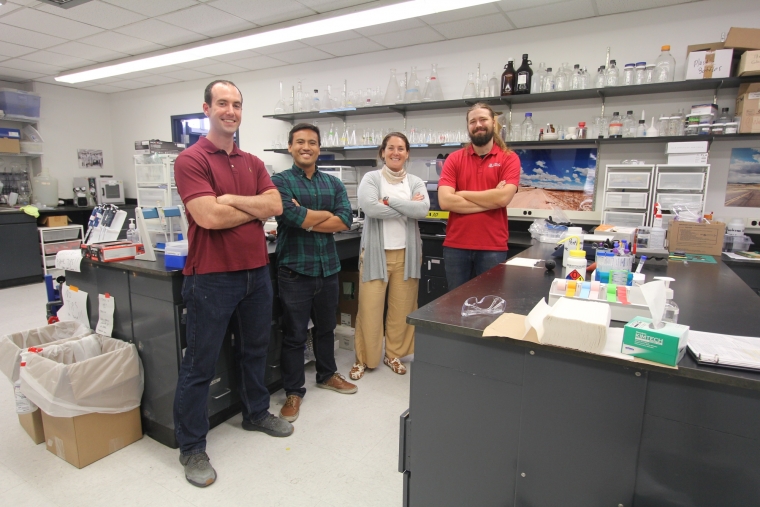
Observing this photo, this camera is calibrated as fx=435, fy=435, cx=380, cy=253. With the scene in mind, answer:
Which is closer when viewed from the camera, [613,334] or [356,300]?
[613,334]

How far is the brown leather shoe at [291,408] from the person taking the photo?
238 centimetres

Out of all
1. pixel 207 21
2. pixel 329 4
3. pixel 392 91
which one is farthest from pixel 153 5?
pixel 392 91

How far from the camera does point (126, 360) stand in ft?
6.84

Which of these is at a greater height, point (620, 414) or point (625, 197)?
point (625, 197)

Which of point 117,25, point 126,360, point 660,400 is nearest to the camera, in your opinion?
point 660,400

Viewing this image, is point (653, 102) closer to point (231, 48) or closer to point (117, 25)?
point (231, 48)

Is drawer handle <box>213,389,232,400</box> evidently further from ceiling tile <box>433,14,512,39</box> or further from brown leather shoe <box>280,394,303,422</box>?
ceiling tile <box>433,14,512,39</box>

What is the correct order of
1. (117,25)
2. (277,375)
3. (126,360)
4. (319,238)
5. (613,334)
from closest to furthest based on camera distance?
1. (613,334)
2. (126,360)
3. (319,238)
4. (277,375)
5. (117,25)

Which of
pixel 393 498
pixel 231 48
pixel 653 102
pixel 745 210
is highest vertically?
pixel 231 48

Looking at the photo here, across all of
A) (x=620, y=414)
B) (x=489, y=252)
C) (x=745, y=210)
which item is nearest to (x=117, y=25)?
(x=489, y=252)

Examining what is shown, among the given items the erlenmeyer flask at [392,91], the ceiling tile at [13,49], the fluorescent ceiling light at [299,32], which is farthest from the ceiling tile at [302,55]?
the ceiling tile at [13,49]

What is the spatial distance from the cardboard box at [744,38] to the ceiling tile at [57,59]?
20.8ft

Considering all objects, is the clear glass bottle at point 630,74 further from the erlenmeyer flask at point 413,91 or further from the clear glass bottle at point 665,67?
the erlenmeyer flask at point 413,91

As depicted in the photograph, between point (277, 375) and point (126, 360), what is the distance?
2.94ft
